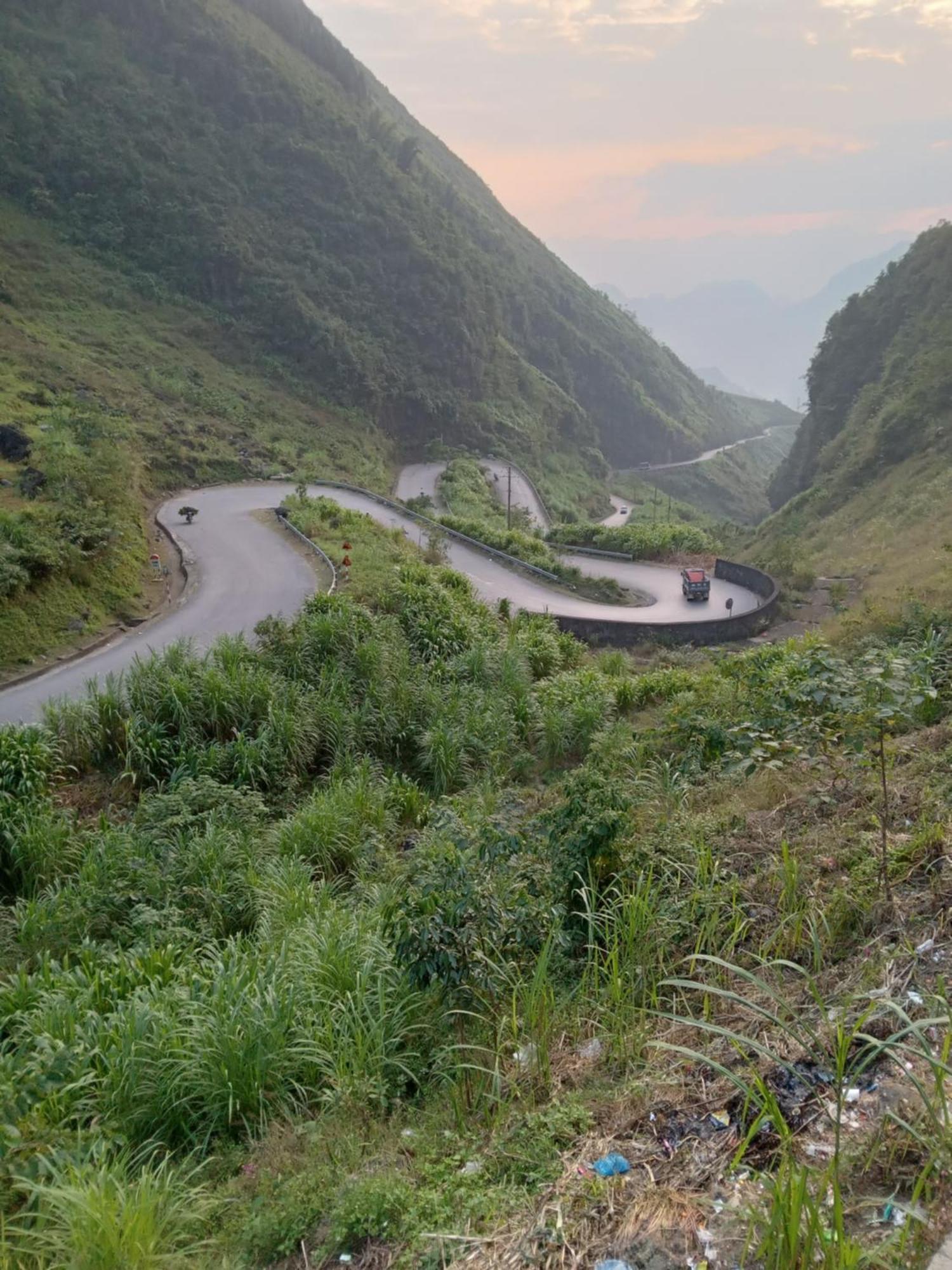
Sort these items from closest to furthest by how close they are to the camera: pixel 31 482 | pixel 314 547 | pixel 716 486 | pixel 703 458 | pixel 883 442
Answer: pixel 31 482 < pixel 314 547 < pixel 883 442 < pixel 716 486 < pixel 703 458

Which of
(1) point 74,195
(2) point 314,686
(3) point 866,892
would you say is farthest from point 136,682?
(1) point 74,195

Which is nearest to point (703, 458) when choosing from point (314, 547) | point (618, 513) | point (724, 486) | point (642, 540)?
point (724, 486)

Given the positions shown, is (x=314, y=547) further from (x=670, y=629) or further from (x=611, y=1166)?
(x=611, y=1166)

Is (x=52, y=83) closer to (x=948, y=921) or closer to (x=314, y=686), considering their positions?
(x=314, y=686)

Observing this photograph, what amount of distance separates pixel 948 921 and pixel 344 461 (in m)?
46.8

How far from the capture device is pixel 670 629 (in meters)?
22.8

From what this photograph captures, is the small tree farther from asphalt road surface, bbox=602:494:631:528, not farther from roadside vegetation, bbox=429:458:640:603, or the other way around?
asphalt road surface, bbox=602:494:631:528

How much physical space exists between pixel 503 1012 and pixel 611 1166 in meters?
1.13

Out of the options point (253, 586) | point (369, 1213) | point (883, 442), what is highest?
point (883, 442)

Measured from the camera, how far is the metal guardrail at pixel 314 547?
57.0 feet

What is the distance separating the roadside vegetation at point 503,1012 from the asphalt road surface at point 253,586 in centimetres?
571

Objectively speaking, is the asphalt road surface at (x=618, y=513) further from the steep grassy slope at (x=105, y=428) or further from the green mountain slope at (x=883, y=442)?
the steep grassy slope at (x=105, y=428)

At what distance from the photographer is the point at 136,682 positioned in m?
9.48

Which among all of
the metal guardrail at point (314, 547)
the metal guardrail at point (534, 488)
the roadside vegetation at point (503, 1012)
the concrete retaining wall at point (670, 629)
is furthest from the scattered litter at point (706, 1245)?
the metal guardrail at point (534, 488)
